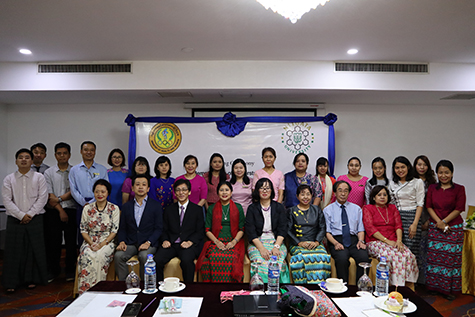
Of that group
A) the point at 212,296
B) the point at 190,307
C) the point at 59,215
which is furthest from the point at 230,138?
the point at 190,307

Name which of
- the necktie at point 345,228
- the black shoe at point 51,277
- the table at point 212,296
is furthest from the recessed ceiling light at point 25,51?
the necktie at point 345,228

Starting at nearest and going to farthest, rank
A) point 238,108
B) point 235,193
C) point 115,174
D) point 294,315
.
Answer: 1. point 294,315
2. point 235,193
3. point 115,174
4. point 238,108

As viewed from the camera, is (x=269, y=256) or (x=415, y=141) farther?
(x=415, y=141)

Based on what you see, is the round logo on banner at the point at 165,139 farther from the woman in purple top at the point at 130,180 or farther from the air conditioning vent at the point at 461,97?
Answer: the air conditioning vent at the point at 461,97

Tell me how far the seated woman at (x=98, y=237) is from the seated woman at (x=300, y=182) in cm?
198

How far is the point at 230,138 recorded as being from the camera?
4.73 meters

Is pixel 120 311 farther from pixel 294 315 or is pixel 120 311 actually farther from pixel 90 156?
pixel 90 156

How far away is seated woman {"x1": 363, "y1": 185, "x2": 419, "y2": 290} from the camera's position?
304cm

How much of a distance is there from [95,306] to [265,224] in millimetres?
1873

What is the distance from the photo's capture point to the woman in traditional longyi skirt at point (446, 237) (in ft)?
10.9

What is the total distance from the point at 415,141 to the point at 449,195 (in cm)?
191

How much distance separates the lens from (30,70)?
13.4 feet

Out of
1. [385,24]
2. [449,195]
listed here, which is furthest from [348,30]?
[449,195]

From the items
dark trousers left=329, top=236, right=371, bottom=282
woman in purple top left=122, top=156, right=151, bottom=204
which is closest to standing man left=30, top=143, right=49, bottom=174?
woman in purple top left=122, top=156, right=151, bottom=204
